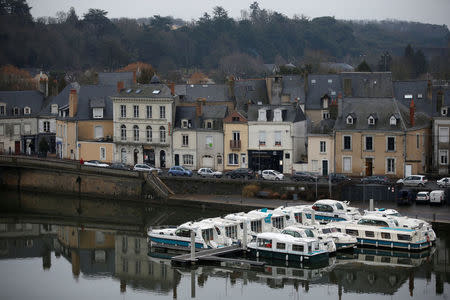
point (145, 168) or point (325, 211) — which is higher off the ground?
point (145, 168)

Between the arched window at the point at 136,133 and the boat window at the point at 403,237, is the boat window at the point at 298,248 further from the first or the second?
the arched window at the point at 136,133

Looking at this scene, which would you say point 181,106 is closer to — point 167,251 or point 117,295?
point 167,251

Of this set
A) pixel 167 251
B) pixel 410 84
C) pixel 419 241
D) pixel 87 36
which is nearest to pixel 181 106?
pixel 410 84

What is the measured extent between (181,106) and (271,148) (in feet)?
27.7

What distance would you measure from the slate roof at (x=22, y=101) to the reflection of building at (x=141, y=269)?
2999 cm

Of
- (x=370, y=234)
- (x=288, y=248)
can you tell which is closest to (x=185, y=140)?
(x=370, y=234)

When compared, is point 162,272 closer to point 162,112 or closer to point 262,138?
point 262,138

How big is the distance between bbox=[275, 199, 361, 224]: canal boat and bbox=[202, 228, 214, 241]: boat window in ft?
18.1

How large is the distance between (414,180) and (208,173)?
14.3 m

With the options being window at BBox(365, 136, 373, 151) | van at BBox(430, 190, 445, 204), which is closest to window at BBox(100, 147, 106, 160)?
window at BBox(365, 136, 373, 151)

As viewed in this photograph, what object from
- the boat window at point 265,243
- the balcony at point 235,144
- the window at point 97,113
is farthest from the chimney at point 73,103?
the boat window at point 265,243

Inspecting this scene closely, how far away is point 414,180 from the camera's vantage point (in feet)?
188

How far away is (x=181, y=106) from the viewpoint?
68.2m

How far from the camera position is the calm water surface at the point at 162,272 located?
40719 millimetres
